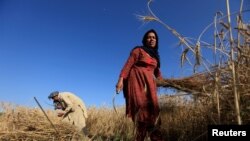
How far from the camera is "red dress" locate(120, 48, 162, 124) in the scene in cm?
603

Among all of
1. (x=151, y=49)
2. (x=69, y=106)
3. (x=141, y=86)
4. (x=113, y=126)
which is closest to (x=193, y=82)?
(x=141, y=86)

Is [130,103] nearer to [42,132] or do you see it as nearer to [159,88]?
[159,88]

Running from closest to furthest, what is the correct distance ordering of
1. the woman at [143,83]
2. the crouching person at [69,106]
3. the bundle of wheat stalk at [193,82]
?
the bundle of wheat stalk at [193,82] < the woman at [143,83] < the crouching person at [69,106]

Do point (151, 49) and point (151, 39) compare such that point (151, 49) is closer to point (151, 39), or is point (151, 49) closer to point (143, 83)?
point (151, 39)

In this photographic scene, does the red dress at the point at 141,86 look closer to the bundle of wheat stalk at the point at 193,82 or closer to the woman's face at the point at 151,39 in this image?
the woman's face at the point at 151,39

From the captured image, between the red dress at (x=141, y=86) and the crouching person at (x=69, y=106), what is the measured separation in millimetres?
2576

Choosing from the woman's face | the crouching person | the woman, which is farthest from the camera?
the crouching person

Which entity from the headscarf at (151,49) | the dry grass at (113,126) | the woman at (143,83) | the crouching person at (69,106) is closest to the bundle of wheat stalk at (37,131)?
the dry grass at (113,126)

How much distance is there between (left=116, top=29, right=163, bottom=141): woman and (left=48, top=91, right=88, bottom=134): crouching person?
259 cm

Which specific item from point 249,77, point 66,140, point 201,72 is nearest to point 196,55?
point 249,77

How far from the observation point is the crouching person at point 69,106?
8742 mm

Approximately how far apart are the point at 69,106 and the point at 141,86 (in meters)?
3.06

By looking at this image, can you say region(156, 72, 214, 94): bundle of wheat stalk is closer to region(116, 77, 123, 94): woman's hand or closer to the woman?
the woman

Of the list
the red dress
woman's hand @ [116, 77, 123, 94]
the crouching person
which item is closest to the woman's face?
the red dress
